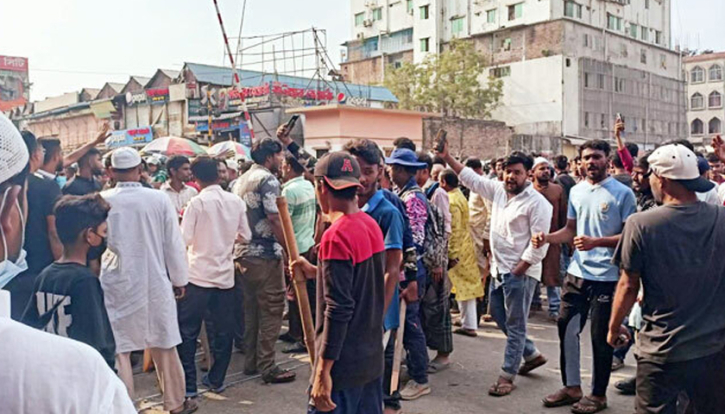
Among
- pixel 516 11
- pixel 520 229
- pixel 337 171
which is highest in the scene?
pixel 516 11

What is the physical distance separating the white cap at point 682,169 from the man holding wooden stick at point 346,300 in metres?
1.61

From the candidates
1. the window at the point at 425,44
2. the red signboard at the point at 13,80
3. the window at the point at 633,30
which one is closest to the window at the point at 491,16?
the window at the point at 425,44

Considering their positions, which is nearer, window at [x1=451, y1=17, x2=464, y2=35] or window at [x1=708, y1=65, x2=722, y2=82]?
window at [x1=451, y1=17, x2=464, y2=35]

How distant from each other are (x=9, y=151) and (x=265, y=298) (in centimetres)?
450

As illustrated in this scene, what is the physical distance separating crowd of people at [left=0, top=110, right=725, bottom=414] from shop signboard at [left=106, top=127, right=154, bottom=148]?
2709 centimetres

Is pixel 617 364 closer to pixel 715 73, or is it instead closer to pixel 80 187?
pixel 80 187

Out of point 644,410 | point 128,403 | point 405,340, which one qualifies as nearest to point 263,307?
point 405,340

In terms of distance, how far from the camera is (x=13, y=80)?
38.5 meters

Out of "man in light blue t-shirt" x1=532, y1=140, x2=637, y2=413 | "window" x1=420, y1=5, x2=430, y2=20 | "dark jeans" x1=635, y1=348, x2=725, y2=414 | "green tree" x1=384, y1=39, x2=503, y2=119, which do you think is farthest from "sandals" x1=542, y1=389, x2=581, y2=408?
"window" x1=420, y1=5, x2=430, y2=20

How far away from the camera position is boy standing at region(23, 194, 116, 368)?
128 inches

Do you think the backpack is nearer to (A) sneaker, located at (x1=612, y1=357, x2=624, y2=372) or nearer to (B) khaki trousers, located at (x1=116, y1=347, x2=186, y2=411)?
(A) sneaker, located at (x1=612, y1=357, x2=624, y2=372)

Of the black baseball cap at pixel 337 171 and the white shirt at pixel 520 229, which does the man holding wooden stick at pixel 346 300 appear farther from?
the white shirt at pixel 520 229

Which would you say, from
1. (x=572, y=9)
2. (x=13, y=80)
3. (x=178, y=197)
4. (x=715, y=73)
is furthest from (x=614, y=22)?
(x=178, y=197)

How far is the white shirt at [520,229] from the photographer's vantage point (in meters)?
5.14
